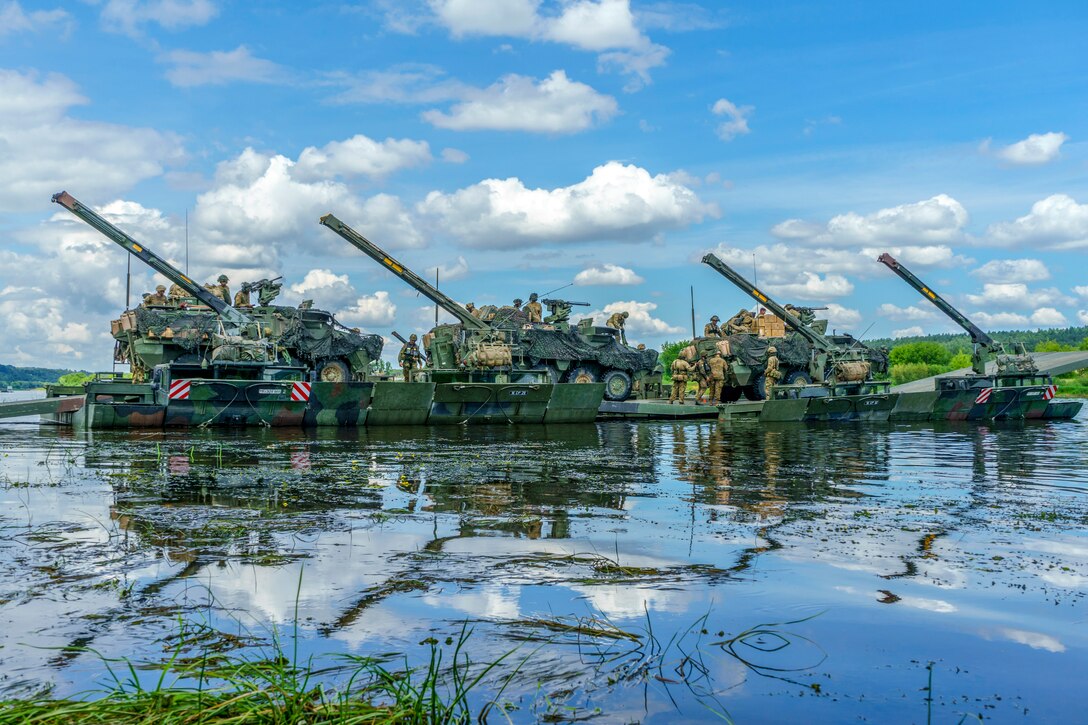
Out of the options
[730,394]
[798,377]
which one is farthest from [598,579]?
[798,377]

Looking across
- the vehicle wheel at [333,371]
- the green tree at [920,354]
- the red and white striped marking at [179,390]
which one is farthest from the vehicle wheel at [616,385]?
the green tree at [920,354]

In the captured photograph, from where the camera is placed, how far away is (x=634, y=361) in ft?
117

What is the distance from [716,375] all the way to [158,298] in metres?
17.9

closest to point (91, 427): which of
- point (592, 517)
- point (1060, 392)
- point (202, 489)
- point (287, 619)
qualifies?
point (202, 489)

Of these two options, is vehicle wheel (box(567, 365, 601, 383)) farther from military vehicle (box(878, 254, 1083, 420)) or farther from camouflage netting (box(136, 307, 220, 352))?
camouflage netting (box(136, 307, 220, 352))

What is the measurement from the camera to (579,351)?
34188 mm

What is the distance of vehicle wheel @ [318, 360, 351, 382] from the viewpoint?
31219 millimetres

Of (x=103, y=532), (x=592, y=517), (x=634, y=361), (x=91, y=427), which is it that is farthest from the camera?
(x=634, y=361)

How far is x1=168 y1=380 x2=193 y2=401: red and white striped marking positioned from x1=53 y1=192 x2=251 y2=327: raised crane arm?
13.2 feet

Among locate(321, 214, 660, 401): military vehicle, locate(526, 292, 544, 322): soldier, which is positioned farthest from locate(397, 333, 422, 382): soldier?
locate(526, 292, 544, 322): soldier

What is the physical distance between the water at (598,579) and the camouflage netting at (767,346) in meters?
21.3

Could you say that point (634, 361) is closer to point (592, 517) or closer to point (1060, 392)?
point (592, 517)

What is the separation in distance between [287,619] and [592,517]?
4049mm

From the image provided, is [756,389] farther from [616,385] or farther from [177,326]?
[177,326]
